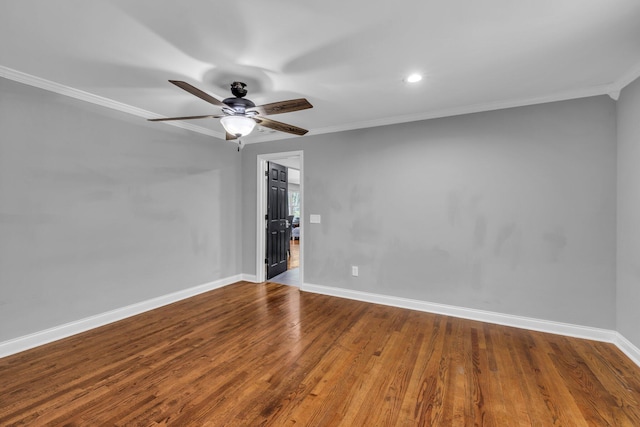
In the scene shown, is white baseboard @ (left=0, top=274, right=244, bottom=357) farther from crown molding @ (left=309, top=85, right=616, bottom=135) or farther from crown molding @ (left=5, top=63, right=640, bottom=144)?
crown molding @ (left=309, top=85, right=616, bottom=135)

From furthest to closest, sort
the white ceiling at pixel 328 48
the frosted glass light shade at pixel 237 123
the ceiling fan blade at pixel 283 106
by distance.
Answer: the frosted glass light shade at pixel 237 123
the ceiling fan blade at pixel 283 106
the white ceiling at pixel 328 48

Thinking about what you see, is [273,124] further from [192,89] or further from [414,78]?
[414,78]

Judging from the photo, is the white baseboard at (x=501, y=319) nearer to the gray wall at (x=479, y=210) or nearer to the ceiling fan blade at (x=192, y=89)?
the gray wall at (x=479, y=210)

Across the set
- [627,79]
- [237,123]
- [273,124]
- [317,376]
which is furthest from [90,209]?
[627,79]

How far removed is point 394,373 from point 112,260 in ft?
10.9

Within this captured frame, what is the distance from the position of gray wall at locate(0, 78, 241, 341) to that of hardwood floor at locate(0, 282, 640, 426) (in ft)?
1.52

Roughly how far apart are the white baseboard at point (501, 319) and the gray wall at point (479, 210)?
0.07m

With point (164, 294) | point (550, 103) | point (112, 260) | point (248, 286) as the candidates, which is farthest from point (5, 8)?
point (550, 103)

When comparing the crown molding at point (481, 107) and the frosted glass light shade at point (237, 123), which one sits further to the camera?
the crown molding at point (481, 107)

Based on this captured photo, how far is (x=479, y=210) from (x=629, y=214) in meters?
1.21

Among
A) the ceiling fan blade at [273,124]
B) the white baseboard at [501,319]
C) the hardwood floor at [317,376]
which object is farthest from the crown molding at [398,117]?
the hardwood floor at [317,376]

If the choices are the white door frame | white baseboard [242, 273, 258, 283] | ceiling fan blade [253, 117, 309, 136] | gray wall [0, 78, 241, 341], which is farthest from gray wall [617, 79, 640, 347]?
gray wall [0, 78, 241, 341]

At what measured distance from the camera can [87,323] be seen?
2.97m

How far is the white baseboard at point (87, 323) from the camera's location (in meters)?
2.50
